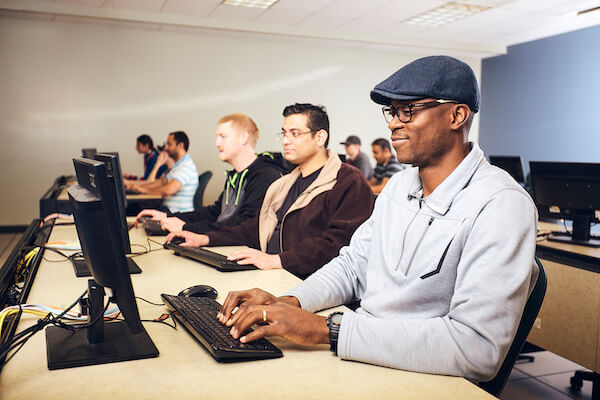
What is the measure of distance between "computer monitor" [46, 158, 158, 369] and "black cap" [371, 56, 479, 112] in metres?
0.69

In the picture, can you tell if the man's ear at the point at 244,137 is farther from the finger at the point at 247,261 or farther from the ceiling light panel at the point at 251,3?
the ceiling light panel at the point at 251,3

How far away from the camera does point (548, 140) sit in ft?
25.0

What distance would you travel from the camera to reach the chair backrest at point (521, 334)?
1.12 m

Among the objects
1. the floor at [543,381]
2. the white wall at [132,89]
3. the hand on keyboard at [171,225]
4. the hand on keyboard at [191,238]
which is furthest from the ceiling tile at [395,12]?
the hand on keyboard at [191,238]

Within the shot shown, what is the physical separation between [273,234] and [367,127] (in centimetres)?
666

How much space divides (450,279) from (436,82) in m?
0.45

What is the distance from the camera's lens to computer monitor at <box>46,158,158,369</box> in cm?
96

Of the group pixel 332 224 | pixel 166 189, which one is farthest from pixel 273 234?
pixel 166 189

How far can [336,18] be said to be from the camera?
681 centimetres

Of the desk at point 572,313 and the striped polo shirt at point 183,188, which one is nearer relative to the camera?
the desk at point 572,313

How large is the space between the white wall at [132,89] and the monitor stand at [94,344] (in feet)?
22.3

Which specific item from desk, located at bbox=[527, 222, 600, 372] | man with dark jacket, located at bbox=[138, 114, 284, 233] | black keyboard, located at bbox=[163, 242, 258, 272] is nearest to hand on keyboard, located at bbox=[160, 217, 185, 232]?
man with dark jacket, located at bbox=[138, 114, 284, 233]

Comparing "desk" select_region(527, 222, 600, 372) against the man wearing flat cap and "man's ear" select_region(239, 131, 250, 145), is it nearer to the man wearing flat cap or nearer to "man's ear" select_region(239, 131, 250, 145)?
the man wearing flat cap

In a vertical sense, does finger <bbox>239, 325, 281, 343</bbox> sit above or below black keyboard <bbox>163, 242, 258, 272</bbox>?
above
